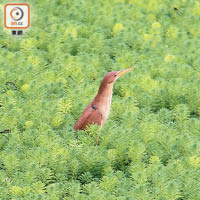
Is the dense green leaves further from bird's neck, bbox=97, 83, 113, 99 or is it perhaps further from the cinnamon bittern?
bird's neck, bbox=97, 83, 113, 99

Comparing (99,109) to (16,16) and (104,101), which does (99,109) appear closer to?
(104,101)

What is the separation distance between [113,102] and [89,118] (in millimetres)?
661

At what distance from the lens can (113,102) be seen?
25.0 feet

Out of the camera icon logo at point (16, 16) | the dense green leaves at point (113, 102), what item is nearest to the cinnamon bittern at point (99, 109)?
the dense green leaves at point (113, 102)

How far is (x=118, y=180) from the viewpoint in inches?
253

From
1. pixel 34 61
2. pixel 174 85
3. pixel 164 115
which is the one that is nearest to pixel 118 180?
pixel 164 115

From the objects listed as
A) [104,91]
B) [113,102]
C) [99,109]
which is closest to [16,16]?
[113,102]

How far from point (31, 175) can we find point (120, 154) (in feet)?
3.05

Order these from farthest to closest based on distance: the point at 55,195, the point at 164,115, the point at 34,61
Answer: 1. the point at 34,61
2. the point at 164,115
3. the point at 55,195

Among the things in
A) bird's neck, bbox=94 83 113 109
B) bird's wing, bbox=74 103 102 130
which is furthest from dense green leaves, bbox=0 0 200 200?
bird's neck, bbox=94 83 113 109

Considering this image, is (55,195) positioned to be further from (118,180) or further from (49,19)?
(49,19)

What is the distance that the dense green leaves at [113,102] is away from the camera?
6402 millimetres

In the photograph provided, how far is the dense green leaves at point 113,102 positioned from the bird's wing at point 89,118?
3.8 inches

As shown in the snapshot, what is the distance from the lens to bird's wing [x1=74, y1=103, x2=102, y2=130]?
7027mm
